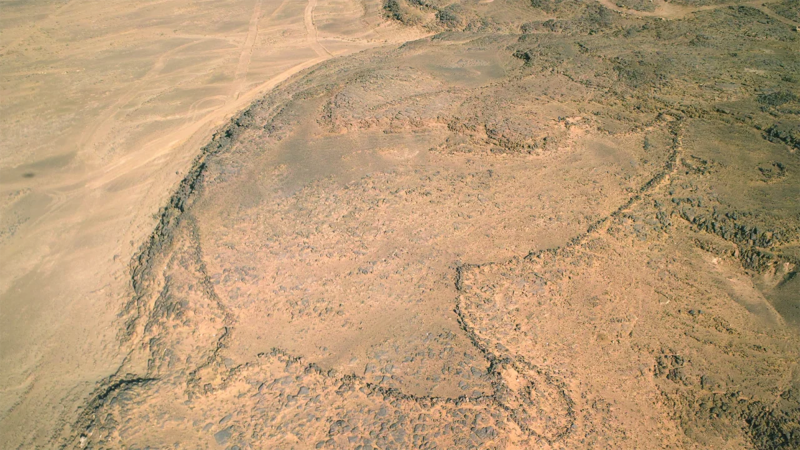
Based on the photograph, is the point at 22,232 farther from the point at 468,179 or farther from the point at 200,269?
the point at 468,179

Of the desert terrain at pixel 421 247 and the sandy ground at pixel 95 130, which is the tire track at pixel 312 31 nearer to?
the sandy ground at pixel 95 130

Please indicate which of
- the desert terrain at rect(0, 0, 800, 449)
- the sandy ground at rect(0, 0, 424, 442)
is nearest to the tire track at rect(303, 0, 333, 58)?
the sandy ground at rect(0, 0, 424, 442)

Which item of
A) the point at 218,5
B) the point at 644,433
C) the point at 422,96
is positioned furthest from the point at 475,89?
the point at 218,5

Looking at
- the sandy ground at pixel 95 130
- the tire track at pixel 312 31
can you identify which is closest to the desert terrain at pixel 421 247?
the sandy ground at pixel 95 130

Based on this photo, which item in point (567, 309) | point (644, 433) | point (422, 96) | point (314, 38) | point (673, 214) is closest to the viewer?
point (644, 433)

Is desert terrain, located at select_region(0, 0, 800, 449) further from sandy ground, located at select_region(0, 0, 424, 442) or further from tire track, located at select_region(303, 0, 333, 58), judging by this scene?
tire track, located at select_region(303, 0, 333, 58)

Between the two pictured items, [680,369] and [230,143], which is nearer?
[680,369]
